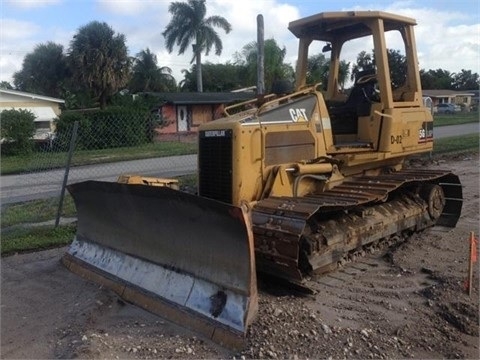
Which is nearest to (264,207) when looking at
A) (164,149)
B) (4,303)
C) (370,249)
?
(370,249)

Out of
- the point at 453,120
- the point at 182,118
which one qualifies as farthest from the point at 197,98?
the point at 453,120

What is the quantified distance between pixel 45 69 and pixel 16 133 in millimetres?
29113

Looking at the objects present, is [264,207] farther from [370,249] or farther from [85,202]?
[85,202]

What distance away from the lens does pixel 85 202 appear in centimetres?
679

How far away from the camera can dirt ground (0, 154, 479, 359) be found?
13.9ft

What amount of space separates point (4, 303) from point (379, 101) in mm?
5143

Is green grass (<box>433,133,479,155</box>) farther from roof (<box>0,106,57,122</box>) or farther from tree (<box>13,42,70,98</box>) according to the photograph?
tree (<box>13,42,70,98</box>)

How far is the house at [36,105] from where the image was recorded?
31.3 m

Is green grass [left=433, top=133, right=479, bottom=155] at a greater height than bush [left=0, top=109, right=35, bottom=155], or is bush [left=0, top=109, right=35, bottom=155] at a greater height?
bush [left=0, top=109, right=35, bottom=155]

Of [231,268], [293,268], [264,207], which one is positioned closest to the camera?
[231,268]

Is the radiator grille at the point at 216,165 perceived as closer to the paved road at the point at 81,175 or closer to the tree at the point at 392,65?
the tree at the point at 392,65

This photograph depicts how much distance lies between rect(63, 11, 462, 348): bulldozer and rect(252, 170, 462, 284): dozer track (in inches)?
0.6

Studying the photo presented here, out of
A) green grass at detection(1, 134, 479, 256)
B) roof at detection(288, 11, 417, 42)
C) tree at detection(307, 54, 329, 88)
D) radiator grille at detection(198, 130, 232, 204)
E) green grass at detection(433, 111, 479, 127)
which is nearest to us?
radiator grille at detection(198, 130, 232, 204)

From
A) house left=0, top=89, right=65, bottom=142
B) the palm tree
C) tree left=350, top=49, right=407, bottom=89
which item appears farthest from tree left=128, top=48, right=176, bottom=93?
tree left=350, top=49, right=407, bottom=89
